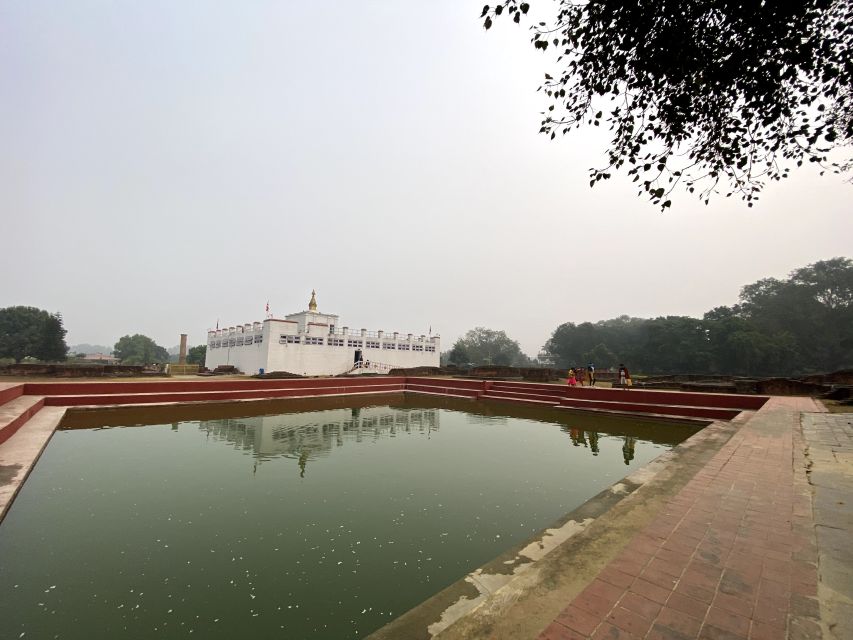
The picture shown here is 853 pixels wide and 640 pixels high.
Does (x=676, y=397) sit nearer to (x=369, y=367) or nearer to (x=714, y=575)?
(x=714, y=575)

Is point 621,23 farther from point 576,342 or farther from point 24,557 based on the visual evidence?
point 576,342

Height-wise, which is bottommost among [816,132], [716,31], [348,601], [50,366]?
[348,601]

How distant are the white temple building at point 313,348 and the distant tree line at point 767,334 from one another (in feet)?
98.7

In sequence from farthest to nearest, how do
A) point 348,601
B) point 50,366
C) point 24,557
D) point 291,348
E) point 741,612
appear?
point 291,348, point 50,366, point 24,557, point 348,601, point 741,612

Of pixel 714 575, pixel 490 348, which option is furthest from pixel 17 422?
pixel 490 348

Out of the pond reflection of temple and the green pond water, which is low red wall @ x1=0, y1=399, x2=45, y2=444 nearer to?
the green pond water

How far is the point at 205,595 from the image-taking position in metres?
2.87

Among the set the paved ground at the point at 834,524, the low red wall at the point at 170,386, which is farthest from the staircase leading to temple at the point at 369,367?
the paved ground at the point at 834,524

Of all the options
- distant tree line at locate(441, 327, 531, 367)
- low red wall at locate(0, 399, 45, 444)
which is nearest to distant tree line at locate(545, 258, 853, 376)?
distant tree line at locate(441, 327, 531, 367)

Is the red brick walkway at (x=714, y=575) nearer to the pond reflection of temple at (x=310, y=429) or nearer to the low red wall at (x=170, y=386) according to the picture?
the pond reflection of temple at (x=310, y=429)

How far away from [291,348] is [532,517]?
29.5 m

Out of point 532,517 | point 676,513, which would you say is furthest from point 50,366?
point 676,513

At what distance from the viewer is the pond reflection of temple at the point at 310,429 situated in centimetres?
755

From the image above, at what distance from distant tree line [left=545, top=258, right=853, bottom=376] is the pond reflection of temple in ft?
146
